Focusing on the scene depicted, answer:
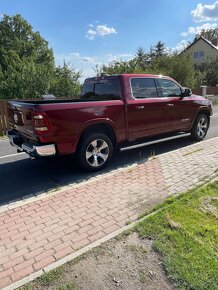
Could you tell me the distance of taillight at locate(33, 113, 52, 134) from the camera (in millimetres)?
4621

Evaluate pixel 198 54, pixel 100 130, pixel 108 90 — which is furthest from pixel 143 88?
pixel 198 54

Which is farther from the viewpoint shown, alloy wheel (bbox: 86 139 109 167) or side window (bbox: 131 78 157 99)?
side window (bbox: 131 78 157 99)

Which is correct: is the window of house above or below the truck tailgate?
above

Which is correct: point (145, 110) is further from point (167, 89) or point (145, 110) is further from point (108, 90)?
point (167, 89)

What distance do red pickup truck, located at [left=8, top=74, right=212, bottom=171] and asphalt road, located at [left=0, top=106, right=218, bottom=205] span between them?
1.21ft

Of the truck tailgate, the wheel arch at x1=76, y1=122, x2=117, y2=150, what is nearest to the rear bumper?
the truck tailgate

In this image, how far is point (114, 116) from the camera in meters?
5.62

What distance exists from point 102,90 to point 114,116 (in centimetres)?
104

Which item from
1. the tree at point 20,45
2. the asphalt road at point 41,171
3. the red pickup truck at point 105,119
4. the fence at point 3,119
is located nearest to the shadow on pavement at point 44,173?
the asphalt road at point 41,171

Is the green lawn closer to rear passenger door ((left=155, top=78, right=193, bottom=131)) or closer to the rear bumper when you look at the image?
the rear bumper

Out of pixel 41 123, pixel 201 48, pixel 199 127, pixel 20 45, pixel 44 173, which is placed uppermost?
pixel 20 45

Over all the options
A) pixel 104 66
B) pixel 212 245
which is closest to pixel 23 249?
pixel 212 245

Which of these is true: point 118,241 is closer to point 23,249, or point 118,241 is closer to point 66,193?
point 23,249

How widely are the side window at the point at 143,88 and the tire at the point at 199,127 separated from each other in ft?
6.19
